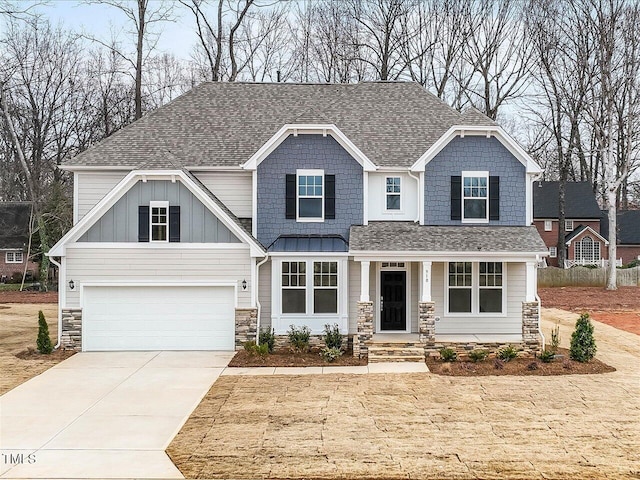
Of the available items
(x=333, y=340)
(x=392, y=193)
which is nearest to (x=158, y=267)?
(x=333, y=340)

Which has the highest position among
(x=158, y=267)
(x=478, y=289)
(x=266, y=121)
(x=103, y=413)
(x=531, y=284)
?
(x=266, y=121)

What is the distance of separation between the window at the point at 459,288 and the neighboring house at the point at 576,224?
117ft

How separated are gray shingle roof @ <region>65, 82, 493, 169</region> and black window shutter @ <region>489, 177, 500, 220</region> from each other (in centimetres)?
194

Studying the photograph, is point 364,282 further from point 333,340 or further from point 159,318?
point 159,318

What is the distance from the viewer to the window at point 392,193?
1952 centimetres

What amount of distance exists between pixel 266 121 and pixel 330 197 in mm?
4338

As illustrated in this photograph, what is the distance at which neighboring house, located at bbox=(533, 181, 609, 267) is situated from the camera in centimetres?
5169

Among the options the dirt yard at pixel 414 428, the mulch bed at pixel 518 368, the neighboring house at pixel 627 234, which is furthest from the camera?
the neighboring house at pixel 627 234

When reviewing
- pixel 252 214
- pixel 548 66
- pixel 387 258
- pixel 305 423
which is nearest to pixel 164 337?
pixel 252 214

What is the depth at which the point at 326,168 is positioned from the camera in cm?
1889

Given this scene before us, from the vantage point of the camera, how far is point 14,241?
4606 centimetres

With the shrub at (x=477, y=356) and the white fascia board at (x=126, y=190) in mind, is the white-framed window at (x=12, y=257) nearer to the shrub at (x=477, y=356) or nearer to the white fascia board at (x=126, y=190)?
the white fascia board at (x=126, y=190)

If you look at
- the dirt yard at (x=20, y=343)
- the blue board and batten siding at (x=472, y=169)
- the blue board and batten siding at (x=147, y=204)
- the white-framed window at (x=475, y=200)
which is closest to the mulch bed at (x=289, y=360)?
the blue board and batten siding at (x=147, y=204)

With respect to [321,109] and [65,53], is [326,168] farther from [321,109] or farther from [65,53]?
[65,53]
